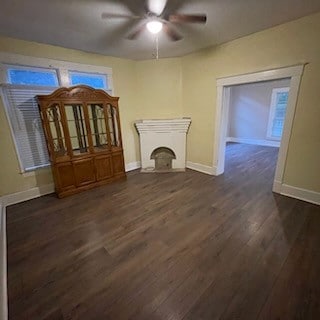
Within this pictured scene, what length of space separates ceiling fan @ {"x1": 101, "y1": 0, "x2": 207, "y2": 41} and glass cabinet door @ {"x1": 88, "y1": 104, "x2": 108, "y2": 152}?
1.51 m

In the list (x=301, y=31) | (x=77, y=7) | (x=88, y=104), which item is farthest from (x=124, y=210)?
(x=301, y=31)

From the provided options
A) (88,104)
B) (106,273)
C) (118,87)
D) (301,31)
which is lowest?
(106,273)

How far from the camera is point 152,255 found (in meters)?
1.89

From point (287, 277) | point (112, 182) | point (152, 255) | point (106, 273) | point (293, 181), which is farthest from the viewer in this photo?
point (112, 182)

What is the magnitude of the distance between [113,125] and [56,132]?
1.05 meters

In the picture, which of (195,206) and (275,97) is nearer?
(195,206)

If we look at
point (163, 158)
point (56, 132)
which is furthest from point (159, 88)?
point (56, 132)

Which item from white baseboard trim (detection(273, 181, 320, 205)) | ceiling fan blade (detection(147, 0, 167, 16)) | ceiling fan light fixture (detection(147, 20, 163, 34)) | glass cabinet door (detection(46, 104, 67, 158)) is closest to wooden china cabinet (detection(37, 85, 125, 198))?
glass cabinet door (detection(46, 104, 67, 158))

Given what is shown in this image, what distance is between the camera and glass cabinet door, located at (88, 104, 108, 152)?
3.43m

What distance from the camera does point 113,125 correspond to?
3.71 metres

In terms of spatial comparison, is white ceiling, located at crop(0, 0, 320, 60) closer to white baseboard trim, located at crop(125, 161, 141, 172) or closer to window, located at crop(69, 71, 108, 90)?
window, located at crop(69, 71, 108, 90)

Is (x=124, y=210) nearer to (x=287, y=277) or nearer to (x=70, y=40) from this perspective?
(x=287, y=277)

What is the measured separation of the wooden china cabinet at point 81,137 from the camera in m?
2.98

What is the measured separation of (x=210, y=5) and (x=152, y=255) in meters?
2.79
